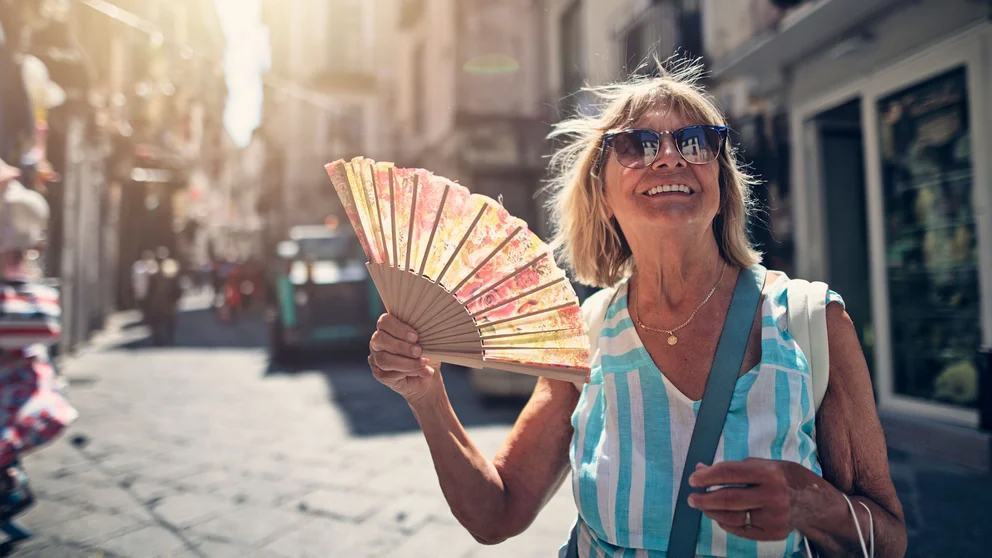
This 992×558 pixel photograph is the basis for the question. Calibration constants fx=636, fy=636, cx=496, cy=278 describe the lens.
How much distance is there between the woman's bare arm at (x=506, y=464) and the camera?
1340mm

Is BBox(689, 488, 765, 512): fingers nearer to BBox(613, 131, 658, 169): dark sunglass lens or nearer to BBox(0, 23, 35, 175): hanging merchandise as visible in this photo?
BBox(613, 131, 658, 169): dark sunglass lens

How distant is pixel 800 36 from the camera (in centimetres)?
557

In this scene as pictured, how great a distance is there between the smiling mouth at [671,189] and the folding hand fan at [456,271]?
32 centimetres

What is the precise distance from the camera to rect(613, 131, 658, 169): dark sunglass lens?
1338mm

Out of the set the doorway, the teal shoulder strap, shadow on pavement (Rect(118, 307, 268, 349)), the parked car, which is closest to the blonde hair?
the teal shoulder strap

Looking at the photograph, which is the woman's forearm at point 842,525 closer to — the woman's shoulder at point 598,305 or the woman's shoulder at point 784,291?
the woman's shoulder at point 784,291

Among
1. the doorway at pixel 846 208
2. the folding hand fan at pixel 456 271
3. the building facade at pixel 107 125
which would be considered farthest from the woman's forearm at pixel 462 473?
the doorway at pixel 846 208

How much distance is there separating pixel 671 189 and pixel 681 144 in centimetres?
10

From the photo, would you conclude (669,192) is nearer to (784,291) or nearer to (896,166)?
→ (784,291)

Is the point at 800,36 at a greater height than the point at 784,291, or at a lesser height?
greater

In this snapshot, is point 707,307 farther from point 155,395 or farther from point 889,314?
point 155,395

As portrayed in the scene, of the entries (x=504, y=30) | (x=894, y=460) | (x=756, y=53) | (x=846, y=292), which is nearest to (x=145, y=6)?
(x=504, y=30)

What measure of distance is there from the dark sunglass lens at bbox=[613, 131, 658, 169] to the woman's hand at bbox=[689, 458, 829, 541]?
65 centimetres

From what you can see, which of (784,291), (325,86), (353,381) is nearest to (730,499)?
(784,291)
